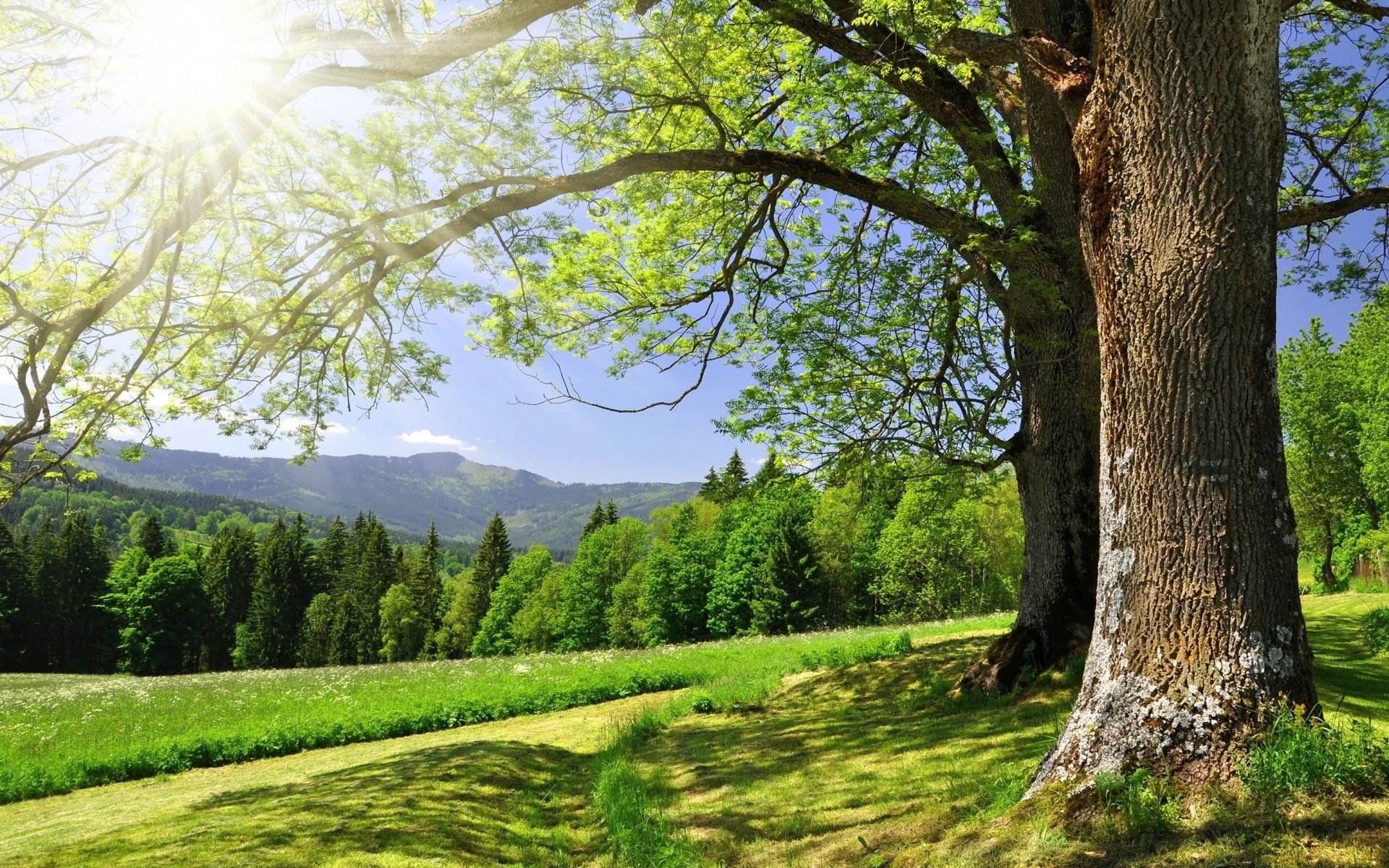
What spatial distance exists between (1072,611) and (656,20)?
28.9 ft

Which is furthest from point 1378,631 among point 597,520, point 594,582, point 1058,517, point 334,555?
Result: point 334,555

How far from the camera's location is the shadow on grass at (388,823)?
5809mm

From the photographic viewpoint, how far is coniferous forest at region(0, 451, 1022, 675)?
50.2 meters

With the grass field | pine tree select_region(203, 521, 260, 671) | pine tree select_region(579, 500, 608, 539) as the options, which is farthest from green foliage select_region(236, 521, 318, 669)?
the grass field

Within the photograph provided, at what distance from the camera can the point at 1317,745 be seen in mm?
3416

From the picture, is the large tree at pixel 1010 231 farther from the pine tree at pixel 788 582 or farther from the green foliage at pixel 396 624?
the green foliage at pixel 396 624

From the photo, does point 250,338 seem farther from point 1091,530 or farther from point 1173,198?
point 1091,530

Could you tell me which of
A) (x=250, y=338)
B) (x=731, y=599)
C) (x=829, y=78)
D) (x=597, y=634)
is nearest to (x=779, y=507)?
(x=731, y=599)

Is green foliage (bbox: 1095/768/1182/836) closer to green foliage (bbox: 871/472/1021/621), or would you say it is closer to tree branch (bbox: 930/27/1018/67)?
tree branch (bbox: 930/27/1018/67)

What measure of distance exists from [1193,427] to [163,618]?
82957mm

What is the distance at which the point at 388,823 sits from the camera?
6559mm

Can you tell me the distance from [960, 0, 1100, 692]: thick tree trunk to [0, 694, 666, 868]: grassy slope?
17.7 ft

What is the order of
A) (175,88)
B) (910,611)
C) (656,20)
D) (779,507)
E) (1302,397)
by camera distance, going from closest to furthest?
1. (175,88)
2. (656,20)
3. (1302,397)
4. (779,507)
5. (910,611)

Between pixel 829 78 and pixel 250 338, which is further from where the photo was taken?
pixel 829 78
